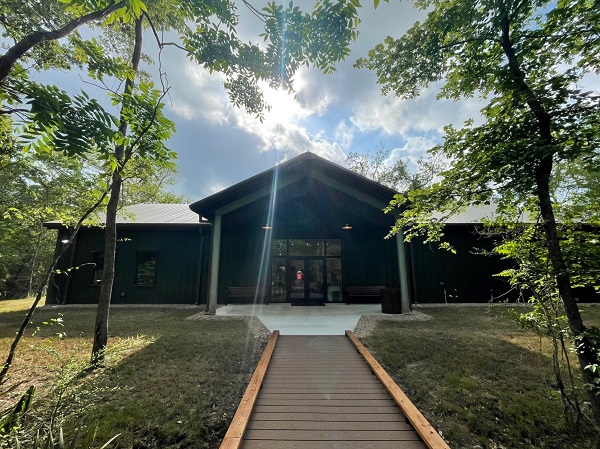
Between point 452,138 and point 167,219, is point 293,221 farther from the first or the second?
point 452,138

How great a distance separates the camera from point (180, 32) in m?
6.75

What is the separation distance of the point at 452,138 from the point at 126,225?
42.0 ft

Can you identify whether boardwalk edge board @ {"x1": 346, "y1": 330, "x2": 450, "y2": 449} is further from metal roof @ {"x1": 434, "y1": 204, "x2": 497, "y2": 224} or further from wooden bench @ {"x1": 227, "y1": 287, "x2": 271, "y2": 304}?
metal roof @ {"x1": 434, "y1": 204, "x2": 497, "y2": 224}

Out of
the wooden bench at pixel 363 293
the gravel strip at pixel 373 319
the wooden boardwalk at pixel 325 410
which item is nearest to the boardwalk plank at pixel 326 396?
the wooden boardwalk at pixel 325 410

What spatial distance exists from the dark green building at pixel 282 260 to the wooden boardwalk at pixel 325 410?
676cm

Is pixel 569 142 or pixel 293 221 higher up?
pixel 293 221

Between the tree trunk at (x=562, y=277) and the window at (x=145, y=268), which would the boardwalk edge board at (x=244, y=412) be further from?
the window at (x=145, y=268)

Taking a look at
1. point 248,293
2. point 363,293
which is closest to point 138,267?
point 248,293

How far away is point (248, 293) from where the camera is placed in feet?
36.2

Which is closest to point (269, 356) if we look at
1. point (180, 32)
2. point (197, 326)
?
point (197, 326)

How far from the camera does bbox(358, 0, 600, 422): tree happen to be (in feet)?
9.16

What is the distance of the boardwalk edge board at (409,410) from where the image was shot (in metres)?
2.44

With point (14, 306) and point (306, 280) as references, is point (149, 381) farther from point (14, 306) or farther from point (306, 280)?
point (14, 306)

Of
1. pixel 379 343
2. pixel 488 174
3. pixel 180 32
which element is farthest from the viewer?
pixel 180 32
